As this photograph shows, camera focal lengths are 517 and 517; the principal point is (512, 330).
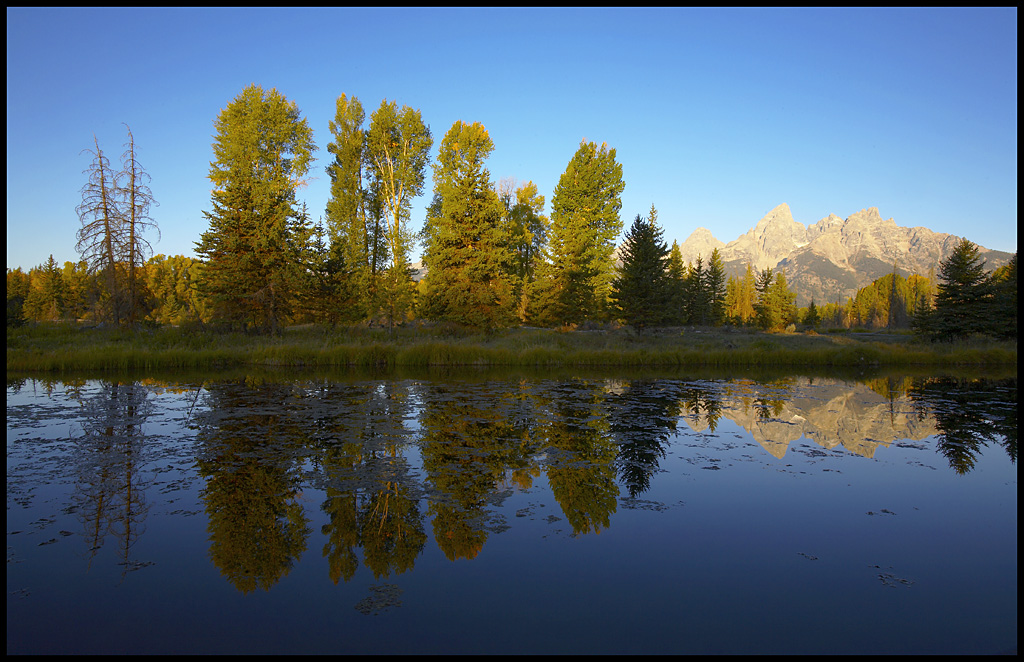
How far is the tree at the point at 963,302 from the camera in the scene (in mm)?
30594

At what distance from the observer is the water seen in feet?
11.6

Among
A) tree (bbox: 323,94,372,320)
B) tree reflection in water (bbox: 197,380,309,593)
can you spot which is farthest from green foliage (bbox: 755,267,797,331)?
tree reflection in water (bbox: 197,380,309,593)

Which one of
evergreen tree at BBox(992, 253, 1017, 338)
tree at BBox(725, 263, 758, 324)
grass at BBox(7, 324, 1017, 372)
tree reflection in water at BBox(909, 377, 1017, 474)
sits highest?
tree at BBox(725, 263, 758, 324)

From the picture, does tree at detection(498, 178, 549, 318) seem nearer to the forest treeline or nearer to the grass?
the forest treeline

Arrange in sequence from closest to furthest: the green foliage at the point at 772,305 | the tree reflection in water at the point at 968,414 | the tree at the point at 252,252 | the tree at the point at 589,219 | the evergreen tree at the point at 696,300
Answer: the tree reflection in water at the point at 968,414 → the tree at the point at 252,252 → the tree at the point at 589,219 → the evergreen tree at the point at 696,300 → the green foliage at the point at 772,305

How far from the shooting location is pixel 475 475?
689 centimetres

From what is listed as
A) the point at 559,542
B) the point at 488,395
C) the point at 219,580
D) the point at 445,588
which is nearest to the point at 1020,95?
the point at 559,542

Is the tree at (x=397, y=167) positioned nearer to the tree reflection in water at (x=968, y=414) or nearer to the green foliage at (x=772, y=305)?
the tree reflection in water at (x=968, y=414)

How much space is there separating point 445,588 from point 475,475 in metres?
2.85

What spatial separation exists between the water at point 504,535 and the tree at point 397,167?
72.6 feet

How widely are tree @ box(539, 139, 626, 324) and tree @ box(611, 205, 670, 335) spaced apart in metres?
3.33

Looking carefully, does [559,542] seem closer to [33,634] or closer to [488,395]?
[33,634]

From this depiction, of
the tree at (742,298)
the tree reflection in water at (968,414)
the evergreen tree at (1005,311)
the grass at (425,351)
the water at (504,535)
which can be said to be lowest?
the water at (504,535)

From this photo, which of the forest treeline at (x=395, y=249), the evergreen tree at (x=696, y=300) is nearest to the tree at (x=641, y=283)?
the forest treeline at (x=395, y=249)
